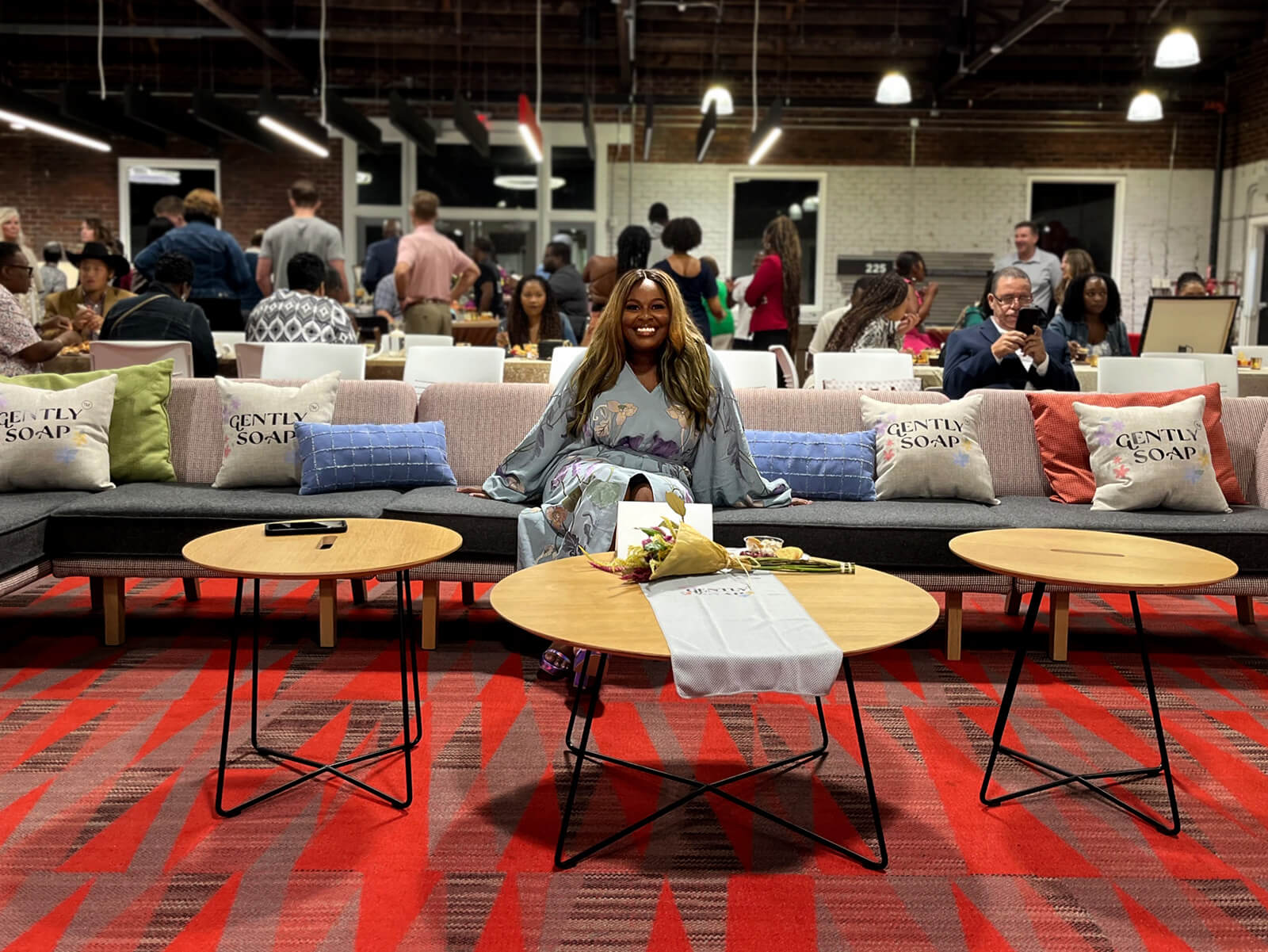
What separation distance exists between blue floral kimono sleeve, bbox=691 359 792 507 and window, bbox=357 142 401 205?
1110 cm

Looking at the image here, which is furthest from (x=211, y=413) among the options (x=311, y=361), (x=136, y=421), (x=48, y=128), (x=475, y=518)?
(x=48, y=128)

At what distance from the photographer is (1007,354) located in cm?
464

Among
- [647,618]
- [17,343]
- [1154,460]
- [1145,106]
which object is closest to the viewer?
[647,618]

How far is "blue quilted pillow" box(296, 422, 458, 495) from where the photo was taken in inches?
161

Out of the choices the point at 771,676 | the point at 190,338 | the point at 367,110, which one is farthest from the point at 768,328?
the point at 367,110

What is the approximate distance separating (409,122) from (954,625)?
8.65 m

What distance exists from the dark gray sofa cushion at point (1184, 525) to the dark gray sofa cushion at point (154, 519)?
2.25 metres

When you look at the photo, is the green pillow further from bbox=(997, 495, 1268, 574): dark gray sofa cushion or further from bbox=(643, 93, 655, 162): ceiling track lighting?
bbox=(643, 93, 655, 162): ceiling track lighting

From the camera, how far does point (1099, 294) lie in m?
6.59

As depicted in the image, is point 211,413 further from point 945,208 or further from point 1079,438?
point 945,208

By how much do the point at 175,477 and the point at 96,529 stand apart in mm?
628

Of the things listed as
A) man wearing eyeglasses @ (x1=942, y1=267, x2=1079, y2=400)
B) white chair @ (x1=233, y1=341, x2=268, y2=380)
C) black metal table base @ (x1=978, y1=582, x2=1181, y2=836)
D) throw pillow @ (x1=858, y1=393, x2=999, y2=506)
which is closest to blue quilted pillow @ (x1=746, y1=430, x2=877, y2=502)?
throw pillow @ (x1=858, y1=393, x2=999, y2=506)

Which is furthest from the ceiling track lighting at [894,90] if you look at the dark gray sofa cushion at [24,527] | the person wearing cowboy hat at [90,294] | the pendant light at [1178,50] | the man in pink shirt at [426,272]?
the dark gray sofa cushion at [24,527]

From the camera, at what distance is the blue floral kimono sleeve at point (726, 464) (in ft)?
12.0
